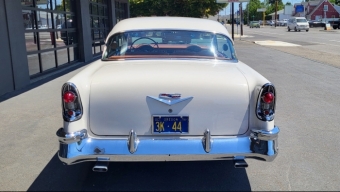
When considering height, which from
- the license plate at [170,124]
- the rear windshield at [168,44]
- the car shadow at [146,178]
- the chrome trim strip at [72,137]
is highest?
the rear windshield at [168,44]

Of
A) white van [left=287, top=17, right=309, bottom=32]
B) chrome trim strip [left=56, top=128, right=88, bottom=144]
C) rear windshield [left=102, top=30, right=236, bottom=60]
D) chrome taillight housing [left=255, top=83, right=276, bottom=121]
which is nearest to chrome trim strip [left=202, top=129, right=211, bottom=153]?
chrome taillight housing [left=255, top=83, right=276, bottom=121]

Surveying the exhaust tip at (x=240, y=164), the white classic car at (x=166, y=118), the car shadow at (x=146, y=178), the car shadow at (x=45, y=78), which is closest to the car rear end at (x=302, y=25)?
the car shadow at (x=45, y=78)

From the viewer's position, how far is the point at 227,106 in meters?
Answer: 3.48

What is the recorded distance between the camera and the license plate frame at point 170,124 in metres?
3.45

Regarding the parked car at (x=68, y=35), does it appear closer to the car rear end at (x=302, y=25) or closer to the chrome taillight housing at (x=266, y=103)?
the chrome taillight housing at (x=266, y=103)

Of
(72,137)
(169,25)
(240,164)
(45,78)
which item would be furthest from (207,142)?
(45,78)

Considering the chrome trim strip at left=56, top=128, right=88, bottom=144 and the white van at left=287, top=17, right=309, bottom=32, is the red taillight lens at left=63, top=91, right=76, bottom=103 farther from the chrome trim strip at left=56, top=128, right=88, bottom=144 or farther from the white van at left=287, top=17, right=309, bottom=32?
the white van at left=287, top=17, right=309, bottom=32

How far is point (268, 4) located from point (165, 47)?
13518 centimetres

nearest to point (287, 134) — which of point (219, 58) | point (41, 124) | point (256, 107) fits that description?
point (219, 58)

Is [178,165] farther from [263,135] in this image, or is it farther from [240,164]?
[263,135]

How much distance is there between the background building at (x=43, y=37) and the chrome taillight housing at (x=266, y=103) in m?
6.30

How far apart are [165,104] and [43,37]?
8302mm

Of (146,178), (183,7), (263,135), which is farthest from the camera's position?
(183,7)

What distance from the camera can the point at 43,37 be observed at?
10.7 m
